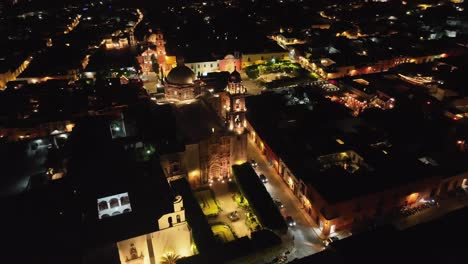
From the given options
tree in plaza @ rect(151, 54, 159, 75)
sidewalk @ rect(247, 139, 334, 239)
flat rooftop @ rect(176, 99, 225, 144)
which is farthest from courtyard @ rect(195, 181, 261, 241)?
tree in plaza @ rect(151, 54, 159, 75)

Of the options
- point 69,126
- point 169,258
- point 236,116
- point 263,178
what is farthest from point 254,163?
point 69,126

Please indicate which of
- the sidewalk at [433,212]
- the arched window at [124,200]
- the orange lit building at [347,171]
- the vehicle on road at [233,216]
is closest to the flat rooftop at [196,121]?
the orange lit building at [347,171]

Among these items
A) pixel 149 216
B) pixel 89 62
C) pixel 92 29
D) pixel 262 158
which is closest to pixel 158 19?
pixel 92 29

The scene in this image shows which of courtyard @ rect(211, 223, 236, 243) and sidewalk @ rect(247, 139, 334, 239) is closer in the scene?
courtyard @ rect(211, 223, 236, 243)

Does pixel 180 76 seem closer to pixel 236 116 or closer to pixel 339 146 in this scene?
pixel 236 116

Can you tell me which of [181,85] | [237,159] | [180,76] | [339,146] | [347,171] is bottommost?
[237,159]

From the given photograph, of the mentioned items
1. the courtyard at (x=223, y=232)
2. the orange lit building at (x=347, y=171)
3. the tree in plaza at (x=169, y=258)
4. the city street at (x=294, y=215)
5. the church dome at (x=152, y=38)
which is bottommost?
the city street at (x=294, y=215)

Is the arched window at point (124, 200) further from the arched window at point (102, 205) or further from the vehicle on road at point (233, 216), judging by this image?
the vehicle on road at point (233, 216)

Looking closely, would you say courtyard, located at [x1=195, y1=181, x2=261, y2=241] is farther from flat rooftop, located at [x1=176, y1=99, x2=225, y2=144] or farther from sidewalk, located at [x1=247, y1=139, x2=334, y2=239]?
flat rooftop, located at [x1=176, y1=99, x2=225, y2=144]
